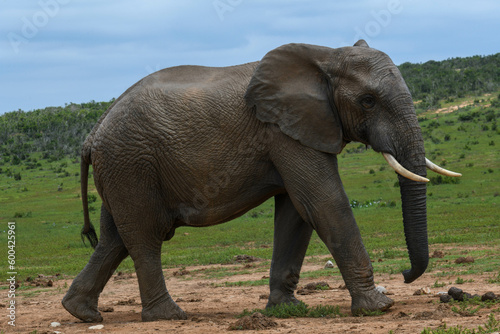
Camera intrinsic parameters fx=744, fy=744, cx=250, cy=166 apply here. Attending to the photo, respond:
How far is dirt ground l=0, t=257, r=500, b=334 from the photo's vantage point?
22.1ft

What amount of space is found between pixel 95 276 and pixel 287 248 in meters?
2.35

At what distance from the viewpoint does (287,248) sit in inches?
335

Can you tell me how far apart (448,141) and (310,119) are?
106 ft

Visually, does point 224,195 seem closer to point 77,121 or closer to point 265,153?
point 265,153

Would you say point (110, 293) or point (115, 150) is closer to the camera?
point (115, 150)

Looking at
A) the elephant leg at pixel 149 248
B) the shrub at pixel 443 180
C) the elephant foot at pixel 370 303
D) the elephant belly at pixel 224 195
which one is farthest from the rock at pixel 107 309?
the shrub at pixel 443 180

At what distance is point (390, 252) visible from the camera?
1324cm

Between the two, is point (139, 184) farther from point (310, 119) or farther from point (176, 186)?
point (310, 119)

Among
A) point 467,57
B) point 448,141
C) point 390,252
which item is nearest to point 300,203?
point 390,252

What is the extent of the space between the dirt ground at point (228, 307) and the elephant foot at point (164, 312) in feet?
0.69

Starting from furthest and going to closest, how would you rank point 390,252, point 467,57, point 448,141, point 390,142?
point 467,57 < point 448,141 < point 390,252 < point 390,142

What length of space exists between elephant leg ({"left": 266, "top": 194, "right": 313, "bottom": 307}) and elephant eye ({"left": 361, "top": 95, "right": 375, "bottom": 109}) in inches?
60.2

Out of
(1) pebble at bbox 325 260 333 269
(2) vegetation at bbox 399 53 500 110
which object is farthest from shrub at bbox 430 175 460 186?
(2) vegetation at bbox 399 53 500 110

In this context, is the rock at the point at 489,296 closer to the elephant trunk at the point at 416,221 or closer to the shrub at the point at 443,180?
the elephant trunk at the point at 416,221
